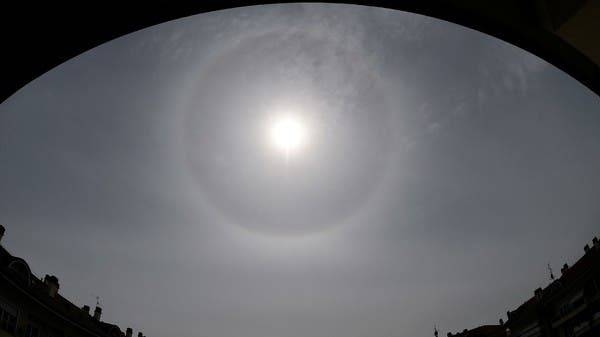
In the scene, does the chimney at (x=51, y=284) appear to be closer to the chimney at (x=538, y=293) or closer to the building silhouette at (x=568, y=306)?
the building silhouette at (x=568, y=306)

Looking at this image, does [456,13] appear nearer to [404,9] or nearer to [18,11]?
[404,9]

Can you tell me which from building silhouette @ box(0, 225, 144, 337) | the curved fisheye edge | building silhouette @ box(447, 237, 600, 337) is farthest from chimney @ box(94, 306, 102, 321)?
the curved fisheye edge

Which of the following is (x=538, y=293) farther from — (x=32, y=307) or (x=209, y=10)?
(x=209, y=10)

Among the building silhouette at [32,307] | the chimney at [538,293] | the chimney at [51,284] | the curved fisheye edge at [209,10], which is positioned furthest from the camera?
the chimney at [538,293]

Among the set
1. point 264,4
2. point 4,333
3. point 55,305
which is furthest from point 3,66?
point 55,305

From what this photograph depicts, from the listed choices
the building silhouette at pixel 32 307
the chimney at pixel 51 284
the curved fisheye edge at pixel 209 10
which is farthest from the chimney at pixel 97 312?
the curved fisheye edge at pixel 209 10

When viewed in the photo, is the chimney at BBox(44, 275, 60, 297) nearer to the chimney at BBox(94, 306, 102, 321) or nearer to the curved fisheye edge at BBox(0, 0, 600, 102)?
the chimney at BBox(94, 306, 102, 321)
